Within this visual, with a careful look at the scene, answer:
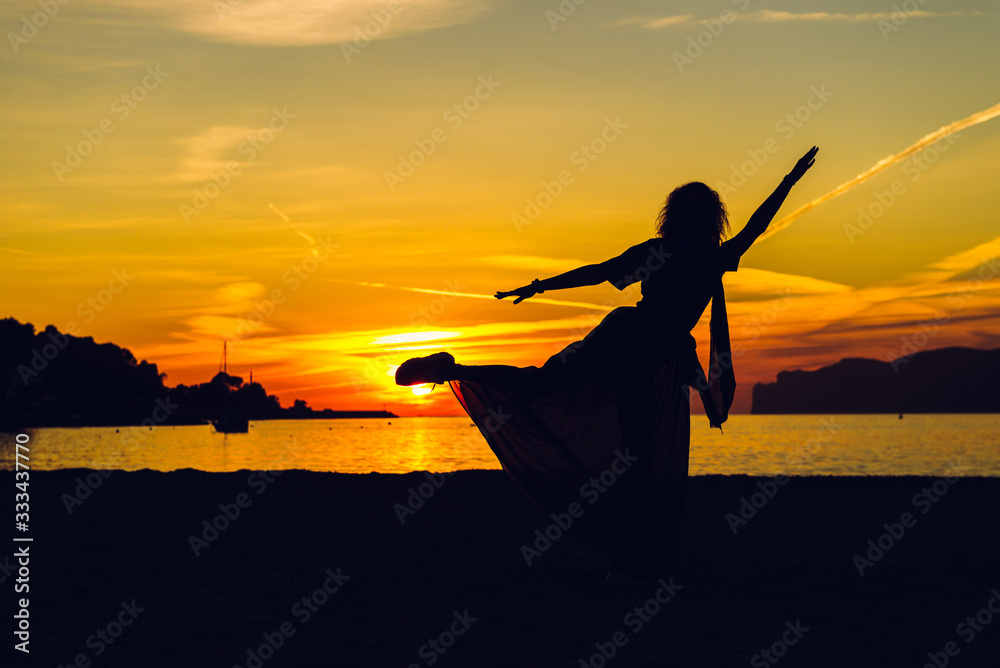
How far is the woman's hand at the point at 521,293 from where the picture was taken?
23.1 feet

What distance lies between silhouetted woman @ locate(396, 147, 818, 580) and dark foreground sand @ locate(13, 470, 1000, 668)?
1.95ft

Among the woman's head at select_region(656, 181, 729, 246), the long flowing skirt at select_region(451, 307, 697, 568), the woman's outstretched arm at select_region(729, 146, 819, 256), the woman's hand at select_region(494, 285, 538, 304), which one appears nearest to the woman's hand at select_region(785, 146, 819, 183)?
the woman's outstretched arm at select_region(729, 146, 819, 256)

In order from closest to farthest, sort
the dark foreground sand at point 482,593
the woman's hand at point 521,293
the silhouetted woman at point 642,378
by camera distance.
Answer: the dark foreground sand at point 482,593
the woman's hand at point 521,293
the silhouetted woman at point 642,378

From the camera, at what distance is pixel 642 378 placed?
293 inches

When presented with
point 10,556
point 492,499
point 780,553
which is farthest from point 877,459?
point 10,556

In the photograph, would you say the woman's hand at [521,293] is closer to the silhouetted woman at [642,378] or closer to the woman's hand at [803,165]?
the silhouetted woman at [642,378]

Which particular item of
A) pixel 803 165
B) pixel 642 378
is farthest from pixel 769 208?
pixel 642 378

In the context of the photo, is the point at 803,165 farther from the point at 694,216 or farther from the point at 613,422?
the point at 613,422

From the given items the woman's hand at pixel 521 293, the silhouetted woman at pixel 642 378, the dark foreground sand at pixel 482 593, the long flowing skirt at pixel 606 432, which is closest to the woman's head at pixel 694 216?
the silhouetted woman at pixel 642 378

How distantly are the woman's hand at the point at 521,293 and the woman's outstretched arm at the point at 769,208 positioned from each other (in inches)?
70.0

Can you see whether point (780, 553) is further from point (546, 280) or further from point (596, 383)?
point (546, 280)

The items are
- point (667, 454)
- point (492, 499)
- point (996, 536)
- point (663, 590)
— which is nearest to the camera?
point (663, 590)

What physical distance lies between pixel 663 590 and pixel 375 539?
4.18 m

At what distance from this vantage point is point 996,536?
998 centimetres
